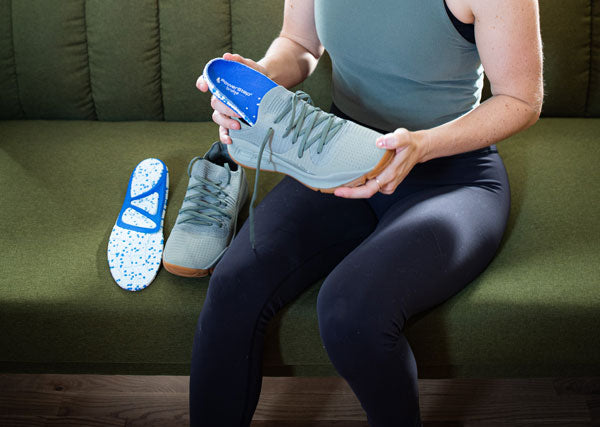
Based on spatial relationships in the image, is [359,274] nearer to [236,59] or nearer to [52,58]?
[236,59]

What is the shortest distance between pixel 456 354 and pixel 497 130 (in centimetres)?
40

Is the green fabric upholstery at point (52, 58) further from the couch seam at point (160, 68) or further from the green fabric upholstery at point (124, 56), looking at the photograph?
the couch seam at point (160, 68)

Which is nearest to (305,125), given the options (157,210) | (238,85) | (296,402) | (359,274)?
(238,85)

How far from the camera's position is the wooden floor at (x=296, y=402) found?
3.95 ft

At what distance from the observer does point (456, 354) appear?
1.00m

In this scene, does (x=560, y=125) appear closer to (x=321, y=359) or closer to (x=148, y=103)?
(x=321, y=359)

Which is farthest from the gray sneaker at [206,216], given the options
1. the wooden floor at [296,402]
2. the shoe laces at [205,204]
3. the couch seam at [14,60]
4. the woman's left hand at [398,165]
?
the couch seam at [14,60]

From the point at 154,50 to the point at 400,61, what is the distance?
0.73m

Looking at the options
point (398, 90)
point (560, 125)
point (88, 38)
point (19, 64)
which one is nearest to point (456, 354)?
point (398, 90)

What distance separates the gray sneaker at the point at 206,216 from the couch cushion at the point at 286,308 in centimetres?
5

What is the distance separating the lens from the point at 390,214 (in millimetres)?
954

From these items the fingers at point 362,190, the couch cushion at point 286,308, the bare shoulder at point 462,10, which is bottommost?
the couch cushion at point 286,308

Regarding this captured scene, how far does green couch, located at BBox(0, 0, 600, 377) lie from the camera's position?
98 cm

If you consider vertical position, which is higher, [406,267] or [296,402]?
[406,267]
